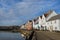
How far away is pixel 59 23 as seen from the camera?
6938 centimetres

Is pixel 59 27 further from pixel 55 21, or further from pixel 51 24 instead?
pixel 51 24

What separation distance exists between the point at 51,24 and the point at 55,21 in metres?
6.91

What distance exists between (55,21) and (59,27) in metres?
4.44

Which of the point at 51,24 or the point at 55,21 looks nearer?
the point at 55,21

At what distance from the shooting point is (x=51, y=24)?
79562 mm

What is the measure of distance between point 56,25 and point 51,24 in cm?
751

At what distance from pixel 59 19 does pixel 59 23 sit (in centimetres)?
164

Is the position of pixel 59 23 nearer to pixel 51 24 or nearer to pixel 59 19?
pixel 59 19

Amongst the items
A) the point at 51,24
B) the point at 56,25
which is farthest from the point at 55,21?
the point at 51,24

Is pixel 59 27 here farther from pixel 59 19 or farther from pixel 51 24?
pixel 51 24

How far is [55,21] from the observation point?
7281 centimetres

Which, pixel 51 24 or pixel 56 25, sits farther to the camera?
pixel 51 24

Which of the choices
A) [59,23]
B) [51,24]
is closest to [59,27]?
[59,23]

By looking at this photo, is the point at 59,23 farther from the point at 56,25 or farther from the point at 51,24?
the point at 51,24
